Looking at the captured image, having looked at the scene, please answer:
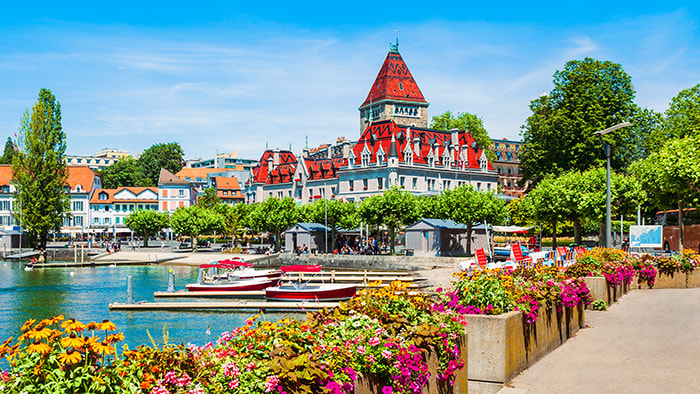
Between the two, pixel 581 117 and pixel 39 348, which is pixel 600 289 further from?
pixel 581 117

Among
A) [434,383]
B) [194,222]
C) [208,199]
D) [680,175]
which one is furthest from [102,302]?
[208,199]

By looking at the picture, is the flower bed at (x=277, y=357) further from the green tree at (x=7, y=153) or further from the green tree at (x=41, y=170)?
the green tree at (x=7, y=153)

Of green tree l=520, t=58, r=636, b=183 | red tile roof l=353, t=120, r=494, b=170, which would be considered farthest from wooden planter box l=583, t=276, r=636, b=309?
red tile roof l=353, t=120, r=494, b=170

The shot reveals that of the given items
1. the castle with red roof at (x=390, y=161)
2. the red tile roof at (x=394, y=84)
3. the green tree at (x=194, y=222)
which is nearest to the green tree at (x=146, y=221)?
the green tree at (x=194, y=222)

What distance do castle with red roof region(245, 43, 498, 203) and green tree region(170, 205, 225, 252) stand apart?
19.2 m

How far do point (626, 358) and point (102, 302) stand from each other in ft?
114

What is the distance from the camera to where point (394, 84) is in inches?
4808

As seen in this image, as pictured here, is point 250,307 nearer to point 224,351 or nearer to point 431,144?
point 224,351

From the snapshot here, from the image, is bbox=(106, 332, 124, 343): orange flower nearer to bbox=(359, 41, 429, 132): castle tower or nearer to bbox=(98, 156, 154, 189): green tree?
bbox=(359, 41, 429, 132): castle tower

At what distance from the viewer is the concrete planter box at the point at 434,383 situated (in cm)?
659

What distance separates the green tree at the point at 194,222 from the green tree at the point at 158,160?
77815 mm

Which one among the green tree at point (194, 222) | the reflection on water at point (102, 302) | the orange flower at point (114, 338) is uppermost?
the green tree at point (194, 222)

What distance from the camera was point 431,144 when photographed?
99125mm

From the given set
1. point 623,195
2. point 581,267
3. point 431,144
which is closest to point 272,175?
point 431,144
